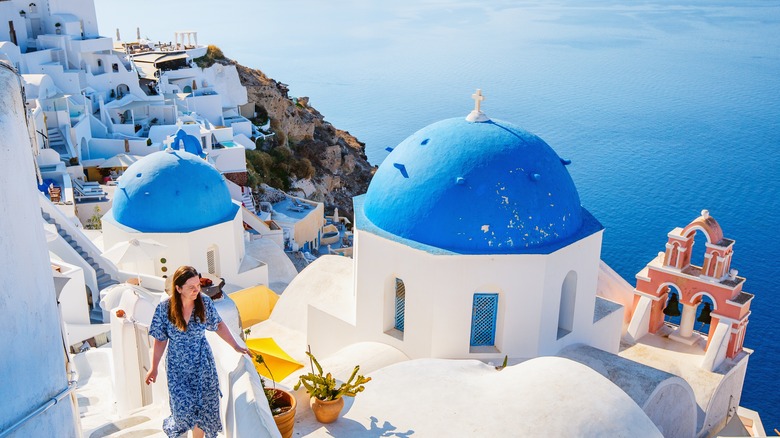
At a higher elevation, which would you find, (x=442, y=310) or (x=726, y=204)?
(x=442, y=310)

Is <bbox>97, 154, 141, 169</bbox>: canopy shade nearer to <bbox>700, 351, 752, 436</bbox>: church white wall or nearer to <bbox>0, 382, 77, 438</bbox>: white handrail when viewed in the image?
<bbox>700, 351, 752, 436</bbox>: church white wall

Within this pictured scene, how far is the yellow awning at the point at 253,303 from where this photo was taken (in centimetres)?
1597

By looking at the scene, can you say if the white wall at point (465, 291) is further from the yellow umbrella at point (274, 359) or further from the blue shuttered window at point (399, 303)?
the yellow umbrella at point (274, 359)

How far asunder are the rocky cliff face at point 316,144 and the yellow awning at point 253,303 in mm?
28552

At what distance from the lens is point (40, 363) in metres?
4.43

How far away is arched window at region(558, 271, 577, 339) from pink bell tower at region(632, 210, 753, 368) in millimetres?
2823

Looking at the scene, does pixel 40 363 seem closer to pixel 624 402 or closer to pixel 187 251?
pixel 624 402

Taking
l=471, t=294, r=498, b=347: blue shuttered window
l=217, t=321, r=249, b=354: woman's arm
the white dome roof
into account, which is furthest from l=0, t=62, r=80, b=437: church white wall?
l=471, t=294, r=498, b=347: blue shuttered window

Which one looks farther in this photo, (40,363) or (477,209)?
(477,209)

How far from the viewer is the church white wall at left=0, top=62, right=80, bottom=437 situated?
4.05 m

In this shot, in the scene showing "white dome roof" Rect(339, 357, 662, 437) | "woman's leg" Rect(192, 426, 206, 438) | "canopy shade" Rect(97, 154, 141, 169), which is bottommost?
"canopy shade" Rect(97, 154, 141, 169)

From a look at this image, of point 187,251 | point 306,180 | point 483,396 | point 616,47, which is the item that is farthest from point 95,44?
point 616,47

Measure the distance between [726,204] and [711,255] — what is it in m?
32.9

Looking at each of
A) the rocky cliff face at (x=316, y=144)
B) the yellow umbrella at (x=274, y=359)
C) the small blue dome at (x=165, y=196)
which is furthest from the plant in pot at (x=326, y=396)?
the rocky cliff face at (x=316, y=144)
